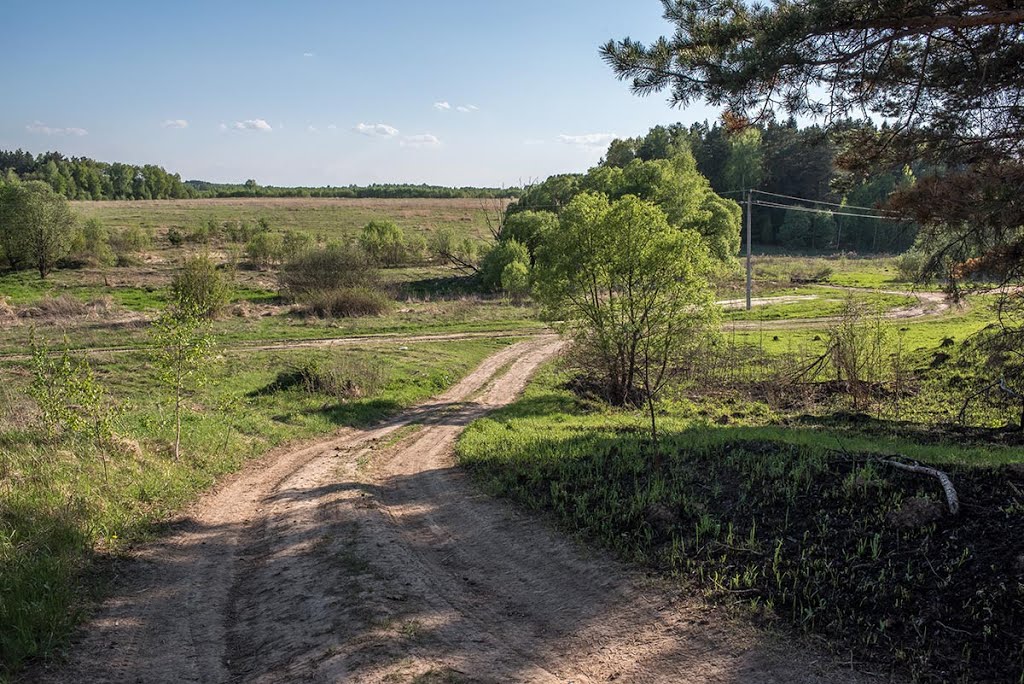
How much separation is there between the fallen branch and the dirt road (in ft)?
9.70

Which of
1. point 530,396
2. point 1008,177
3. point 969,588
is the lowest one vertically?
point 530,396

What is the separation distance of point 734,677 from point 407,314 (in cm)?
3922

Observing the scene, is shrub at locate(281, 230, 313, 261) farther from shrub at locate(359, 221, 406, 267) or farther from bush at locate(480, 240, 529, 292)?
bush at locate(480, 240, 529, 292)

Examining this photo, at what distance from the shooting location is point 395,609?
280 inches

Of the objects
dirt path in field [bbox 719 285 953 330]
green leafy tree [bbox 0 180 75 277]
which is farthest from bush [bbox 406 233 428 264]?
dirt path in field [bbox 719 285 953 330]

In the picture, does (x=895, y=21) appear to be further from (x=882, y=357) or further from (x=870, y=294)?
(x=870, y=294)

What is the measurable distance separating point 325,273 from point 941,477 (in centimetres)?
4468

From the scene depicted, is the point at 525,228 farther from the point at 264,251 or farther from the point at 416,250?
the point at 264,251

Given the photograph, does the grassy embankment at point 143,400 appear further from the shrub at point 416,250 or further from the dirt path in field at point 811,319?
the dirt path in field at point 811,319

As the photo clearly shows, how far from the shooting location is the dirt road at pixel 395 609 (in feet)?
19.7

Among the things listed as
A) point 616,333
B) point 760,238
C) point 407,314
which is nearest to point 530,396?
point 616,333

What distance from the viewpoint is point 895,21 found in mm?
9938

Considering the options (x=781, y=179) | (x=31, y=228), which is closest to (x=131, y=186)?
(x=31, y=228)

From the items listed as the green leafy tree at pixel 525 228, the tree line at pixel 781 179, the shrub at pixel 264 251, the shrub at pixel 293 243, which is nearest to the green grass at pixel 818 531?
the green leafy tree at pixel 525 228
